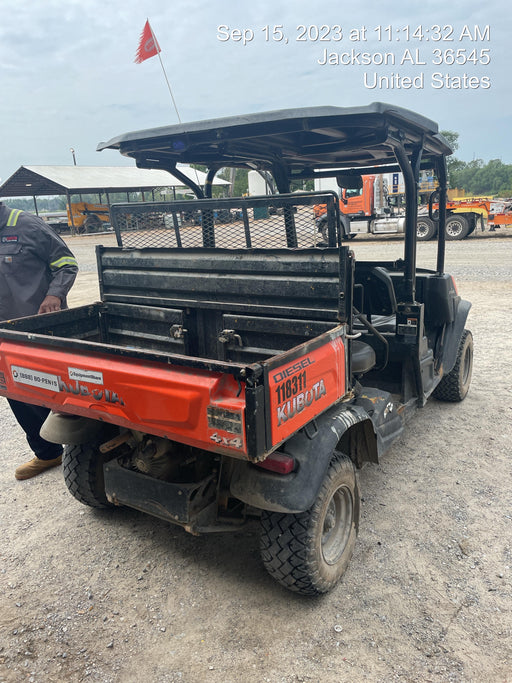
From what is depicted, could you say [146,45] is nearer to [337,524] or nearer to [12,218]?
[12,218]

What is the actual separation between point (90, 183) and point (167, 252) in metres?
30.9

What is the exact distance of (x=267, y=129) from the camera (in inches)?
110

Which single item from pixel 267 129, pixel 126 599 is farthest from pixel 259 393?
pixel 267 129

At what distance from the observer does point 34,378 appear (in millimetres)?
2615

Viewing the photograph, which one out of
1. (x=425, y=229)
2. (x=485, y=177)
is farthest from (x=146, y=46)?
(x=485, y=177)

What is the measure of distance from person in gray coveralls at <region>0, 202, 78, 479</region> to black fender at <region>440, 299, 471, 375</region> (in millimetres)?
2929

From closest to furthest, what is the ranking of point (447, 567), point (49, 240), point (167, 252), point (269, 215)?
point (447, 567), point (269, 215), point (167, 252), point (49, 240)

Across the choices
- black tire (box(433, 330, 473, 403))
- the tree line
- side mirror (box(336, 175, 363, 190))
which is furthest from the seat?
the tree line

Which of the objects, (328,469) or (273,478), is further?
(328,469)

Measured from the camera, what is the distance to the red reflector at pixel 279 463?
225 centimetres

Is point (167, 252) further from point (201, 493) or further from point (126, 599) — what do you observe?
point (126, 599)

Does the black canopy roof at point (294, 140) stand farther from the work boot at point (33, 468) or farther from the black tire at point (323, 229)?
the work boot at point (33, 468)

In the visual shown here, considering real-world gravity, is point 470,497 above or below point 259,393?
below

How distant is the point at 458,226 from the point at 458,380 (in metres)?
14.8
